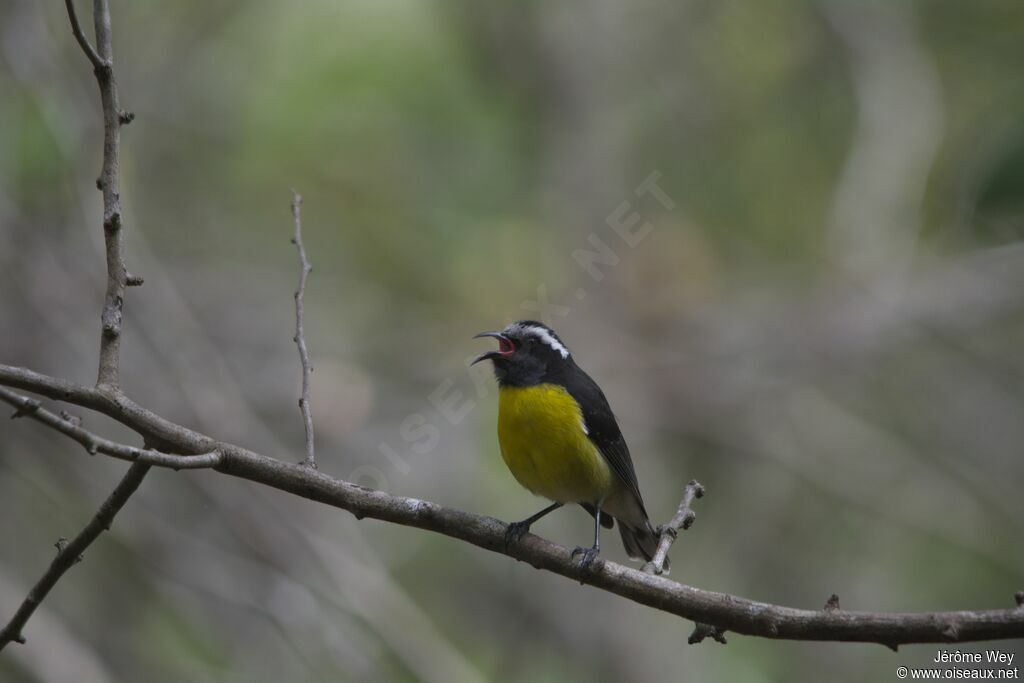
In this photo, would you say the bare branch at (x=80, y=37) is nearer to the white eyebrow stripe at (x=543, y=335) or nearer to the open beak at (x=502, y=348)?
the open beak at (x=502, y=348)

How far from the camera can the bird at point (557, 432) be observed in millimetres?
4695

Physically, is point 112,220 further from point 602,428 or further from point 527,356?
point 602,428

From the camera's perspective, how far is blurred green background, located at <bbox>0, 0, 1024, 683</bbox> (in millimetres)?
6934

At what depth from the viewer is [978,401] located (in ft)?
29.2

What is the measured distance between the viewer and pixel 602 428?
491 centimetres

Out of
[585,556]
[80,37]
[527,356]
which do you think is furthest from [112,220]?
[527,356]

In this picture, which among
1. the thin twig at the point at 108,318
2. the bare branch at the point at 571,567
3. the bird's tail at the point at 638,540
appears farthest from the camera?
the bird's tail at the point at 638,540

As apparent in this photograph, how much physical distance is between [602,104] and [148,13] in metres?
4.17

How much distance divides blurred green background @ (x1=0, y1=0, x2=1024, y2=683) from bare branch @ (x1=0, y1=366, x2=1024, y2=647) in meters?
3.16

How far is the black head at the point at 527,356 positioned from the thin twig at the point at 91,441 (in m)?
2.28

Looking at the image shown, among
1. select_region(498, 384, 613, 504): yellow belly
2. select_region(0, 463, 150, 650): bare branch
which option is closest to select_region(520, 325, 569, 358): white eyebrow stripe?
select_region(498, 384, 613, 504): yellow belly

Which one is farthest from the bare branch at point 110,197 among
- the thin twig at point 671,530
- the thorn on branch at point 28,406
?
the thin twig at point 671,530

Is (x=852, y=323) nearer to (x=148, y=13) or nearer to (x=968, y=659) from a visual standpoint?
(x=968, y=659)

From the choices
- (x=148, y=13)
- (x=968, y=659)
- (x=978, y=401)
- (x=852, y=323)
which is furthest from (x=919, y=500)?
(x=148, y=13)
